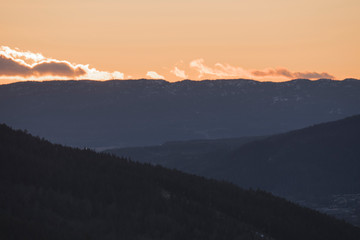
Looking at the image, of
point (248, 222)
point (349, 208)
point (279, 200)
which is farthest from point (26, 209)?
point (349, 208)

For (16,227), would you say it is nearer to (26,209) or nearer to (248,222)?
(26,209)

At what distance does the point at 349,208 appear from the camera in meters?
198

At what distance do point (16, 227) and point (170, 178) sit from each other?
3293 cm

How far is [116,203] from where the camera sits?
6719cm

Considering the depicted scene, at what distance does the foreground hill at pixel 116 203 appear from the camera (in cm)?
5806

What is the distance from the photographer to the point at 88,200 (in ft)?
214

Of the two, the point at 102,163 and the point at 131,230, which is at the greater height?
the point at 102,163

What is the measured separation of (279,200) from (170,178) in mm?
16128

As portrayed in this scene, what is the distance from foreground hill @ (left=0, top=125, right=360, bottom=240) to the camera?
190ft

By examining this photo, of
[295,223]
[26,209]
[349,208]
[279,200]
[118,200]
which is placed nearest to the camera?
[26,209]

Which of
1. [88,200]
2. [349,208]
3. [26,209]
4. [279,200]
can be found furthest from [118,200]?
[349,208]

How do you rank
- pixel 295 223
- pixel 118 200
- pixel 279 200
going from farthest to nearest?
pixel 279 200
pixel 295 223
pixel 118 200

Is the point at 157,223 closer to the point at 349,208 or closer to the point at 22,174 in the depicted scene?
the point at 22,174

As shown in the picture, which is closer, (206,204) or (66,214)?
(66,214)
